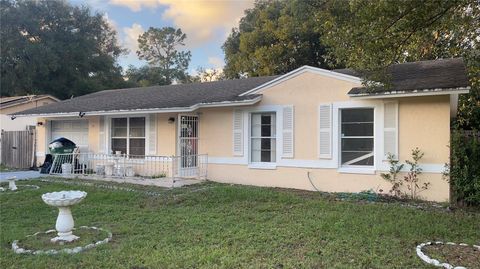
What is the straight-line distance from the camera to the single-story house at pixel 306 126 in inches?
361

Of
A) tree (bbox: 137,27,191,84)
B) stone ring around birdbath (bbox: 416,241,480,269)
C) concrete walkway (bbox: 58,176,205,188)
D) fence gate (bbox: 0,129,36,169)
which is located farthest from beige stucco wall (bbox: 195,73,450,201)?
tree (bbox: 137,27,191,84)

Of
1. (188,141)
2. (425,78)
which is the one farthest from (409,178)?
(188,141)

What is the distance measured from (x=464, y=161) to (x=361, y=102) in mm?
2731

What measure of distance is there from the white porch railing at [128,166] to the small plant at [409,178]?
5.79m

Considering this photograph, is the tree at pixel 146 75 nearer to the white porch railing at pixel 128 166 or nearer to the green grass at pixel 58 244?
the white porch railing at pixel 128 166

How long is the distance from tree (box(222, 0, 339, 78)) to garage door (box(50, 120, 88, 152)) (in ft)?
37.5

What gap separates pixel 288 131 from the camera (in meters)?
11.1

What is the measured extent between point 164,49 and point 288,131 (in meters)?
36.5

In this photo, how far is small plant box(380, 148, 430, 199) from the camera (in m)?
9.23

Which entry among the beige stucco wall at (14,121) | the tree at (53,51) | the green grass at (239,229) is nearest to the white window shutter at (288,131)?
the green grass at (239,229)

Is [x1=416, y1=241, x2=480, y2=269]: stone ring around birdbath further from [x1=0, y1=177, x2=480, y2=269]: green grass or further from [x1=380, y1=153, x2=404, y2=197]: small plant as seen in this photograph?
[x1=380, y1=153, x2=404, y2=197]: small plant

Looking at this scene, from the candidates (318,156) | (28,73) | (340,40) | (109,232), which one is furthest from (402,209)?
(28,73)

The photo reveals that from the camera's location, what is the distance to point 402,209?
7.90 metres

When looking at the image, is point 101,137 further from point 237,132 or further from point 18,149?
point 237,132
